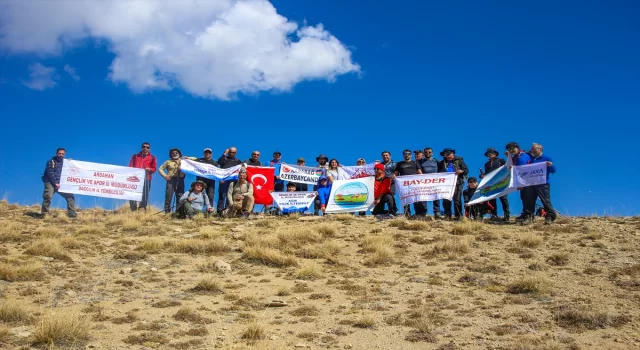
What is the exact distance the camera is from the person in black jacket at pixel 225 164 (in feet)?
62.3

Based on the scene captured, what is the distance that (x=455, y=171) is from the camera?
1775 centimetres

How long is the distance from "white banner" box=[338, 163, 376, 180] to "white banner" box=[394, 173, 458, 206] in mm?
2382

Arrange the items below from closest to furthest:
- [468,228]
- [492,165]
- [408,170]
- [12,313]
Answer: [12,313] → [468,228] → [492,165] → [408,170]

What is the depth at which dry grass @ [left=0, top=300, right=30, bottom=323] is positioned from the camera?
28.1 ft

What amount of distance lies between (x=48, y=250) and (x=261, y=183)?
8469mm

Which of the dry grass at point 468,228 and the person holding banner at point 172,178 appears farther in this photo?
the person holding banner at point 172,178

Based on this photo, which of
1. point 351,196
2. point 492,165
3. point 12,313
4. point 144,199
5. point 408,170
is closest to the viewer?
point 12,313

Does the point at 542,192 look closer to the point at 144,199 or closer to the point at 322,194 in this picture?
the point at 322,194

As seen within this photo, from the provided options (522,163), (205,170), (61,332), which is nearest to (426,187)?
(522,163)

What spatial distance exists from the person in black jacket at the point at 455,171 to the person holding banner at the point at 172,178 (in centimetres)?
970

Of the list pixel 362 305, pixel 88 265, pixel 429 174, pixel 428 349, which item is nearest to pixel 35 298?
pixel 88 265

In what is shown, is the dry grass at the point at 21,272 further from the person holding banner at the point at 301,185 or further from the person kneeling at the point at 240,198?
the person holding banner at the point at 301,185

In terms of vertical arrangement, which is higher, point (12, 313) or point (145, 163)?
point (145, 163)

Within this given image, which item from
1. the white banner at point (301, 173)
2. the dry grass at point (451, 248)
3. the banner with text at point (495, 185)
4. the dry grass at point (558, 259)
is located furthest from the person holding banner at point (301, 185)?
the dry grass at point (558, 259)
